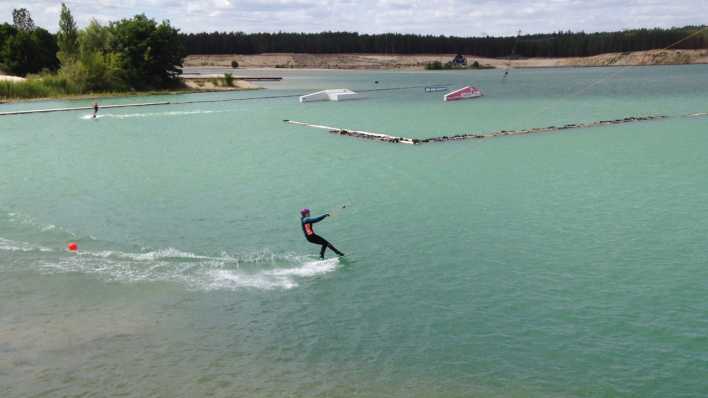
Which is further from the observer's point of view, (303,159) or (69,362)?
(303,159)

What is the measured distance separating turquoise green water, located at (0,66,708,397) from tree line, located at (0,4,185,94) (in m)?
66.6

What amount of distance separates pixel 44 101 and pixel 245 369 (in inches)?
3793

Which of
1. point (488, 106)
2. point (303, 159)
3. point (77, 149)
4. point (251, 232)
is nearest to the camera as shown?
point (251, 232)

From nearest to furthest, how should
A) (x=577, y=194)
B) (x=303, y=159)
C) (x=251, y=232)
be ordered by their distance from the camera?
(x=251, y=232) → (x=577, y=194) → (x=303, y=159)

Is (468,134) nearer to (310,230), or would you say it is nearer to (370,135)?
(370,135)

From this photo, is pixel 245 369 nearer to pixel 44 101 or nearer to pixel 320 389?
pixel 320 389

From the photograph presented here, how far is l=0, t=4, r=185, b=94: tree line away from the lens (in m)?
115

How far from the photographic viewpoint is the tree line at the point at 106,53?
114550 mm

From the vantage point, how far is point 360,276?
2545 centimetres

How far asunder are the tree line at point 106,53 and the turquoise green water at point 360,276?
66.6 meters

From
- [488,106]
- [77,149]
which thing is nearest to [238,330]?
[77,149]

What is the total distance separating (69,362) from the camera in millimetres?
18844

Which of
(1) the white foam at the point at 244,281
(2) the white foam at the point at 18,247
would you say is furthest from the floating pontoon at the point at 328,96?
(1) the white foam at the point at 244,281

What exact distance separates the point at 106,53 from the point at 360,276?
365 ft
